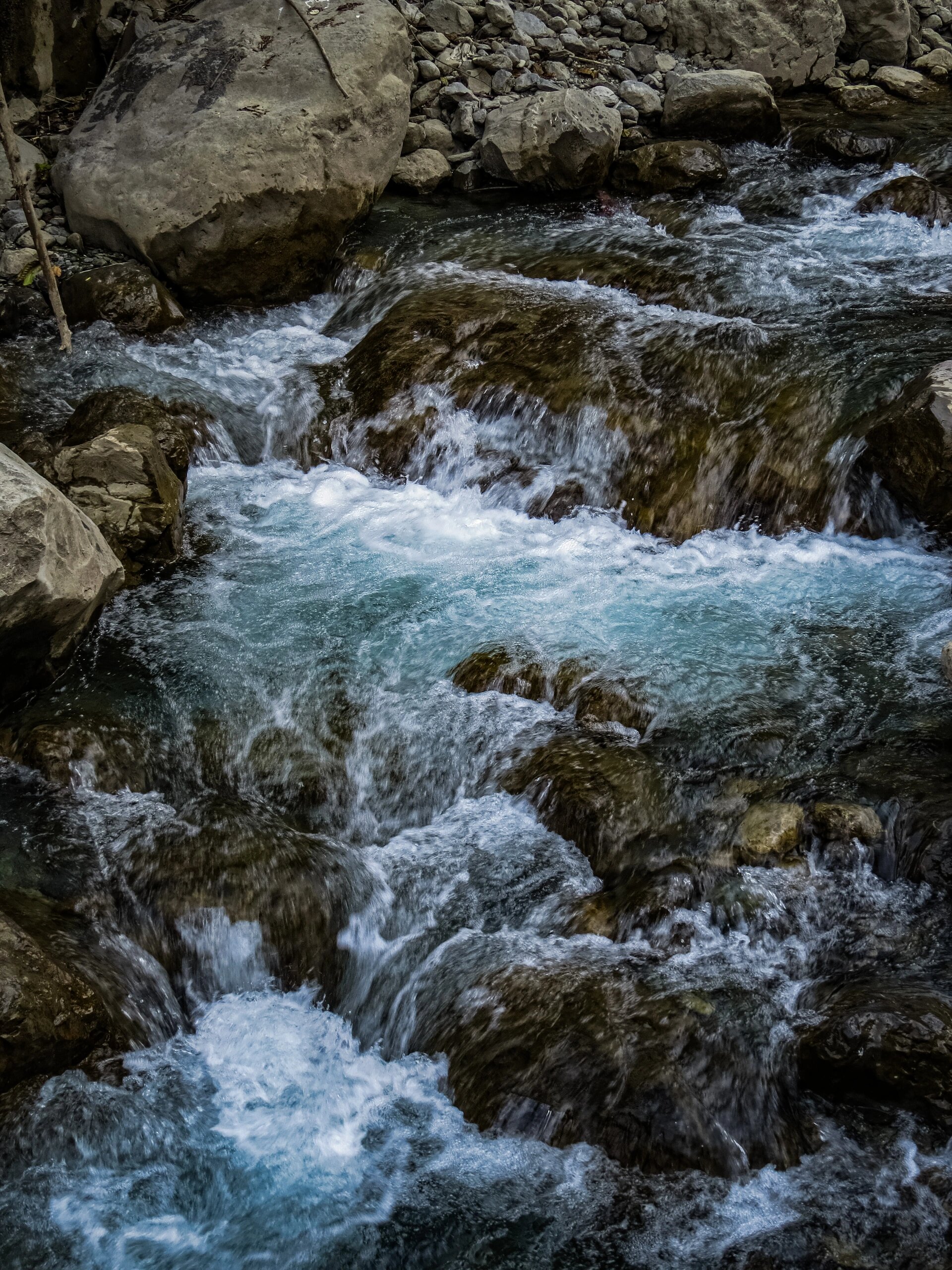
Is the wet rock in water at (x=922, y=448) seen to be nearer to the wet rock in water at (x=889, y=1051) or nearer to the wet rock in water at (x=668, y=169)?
the wet rock in water at (x=889, y=1051)

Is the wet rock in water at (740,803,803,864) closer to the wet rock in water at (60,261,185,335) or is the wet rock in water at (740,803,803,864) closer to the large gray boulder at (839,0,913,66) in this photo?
the wet rock in water at (60,261,185,335)

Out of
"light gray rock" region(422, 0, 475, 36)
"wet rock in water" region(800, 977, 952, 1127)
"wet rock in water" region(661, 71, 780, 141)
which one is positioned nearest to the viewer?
"wet rock in water" region(800, 977, 952, 1127)

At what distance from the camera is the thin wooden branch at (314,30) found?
895 cm

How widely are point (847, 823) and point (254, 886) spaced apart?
2.33 meters

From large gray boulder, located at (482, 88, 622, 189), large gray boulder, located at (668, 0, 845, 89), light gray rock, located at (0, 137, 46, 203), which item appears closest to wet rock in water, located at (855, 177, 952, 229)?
large gray boulder, located at (482, 88, 622, 189)

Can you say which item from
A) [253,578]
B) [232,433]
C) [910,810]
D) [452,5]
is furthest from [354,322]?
[910,810]

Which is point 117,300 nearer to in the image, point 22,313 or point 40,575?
point 22,313

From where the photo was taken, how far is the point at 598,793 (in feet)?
15.5

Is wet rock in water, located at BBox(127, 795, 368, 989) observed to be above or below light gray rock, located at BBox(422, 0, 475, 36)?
below

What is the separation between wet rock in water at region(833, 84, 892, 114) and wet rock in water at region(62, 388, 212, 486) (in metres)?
7.57

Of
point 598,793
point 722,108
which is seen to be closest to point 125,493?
point 598,793

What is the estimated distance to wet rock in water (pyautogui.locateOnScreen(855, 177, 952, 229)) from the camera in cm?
894

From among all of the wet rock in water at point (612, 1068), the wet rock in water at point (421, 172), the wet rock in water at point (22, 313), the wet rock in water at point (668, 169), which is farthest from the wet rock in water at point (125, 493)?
the wet rock in water at point (668, 169)

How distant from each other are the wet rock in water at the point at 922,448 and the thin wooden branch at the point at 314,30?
5230 mm
